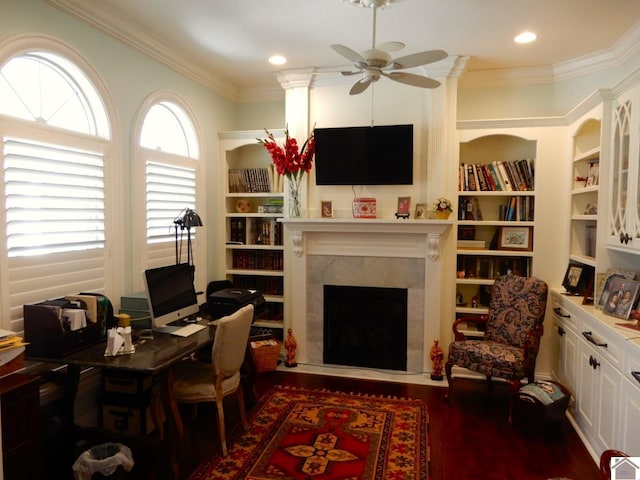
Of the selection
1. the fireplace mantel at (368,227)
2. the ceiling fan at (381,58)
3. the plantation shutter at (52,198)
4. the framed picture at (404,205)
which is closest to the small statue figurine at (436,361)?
the fireplace mantel at (368,227)

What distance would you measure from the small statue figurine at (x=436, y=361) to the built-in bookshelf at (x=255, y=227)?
63.2 inches

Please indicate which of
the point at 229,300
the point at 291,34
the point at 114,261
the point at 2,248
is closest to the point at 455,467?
the point at 229,300

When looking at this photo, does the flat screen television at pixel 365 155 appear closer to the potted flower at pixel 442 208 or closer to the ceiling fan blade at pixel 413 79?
the potted flower at pixel 442 208

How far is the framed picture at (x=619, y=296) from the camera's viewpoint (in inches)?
109

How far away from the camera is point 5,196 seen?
239cm

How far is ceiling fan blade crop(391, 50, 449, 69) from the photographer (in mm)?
2449

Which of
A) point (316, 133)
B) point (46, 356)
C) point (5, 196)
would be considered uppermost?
point (316, 133)

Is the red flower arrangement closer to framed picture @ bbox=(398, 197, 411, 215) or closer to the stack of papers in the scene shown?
framed picture @ bbox=(398, 197, 411, 215)

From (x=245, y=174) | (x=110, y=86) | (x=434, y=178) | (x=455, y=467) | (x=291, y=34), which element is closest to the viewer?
(x=455, y=467)

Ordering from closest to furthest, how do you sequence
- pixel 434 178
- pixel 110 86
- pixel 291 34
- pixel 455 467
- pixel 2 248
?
1. pixel 2 248
2. pixel 455 467
3. pixel 110 86
4. pixel 291 34
5. pixel 434 178

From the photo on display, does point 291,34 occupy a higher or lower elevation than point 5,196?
higher

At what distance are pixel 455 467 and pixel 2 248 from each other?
9.72 ft

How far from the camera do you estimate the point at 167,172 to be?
3.78 m

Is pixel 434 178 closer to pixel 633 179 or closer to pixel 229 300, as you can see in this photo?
pixel 633 179
